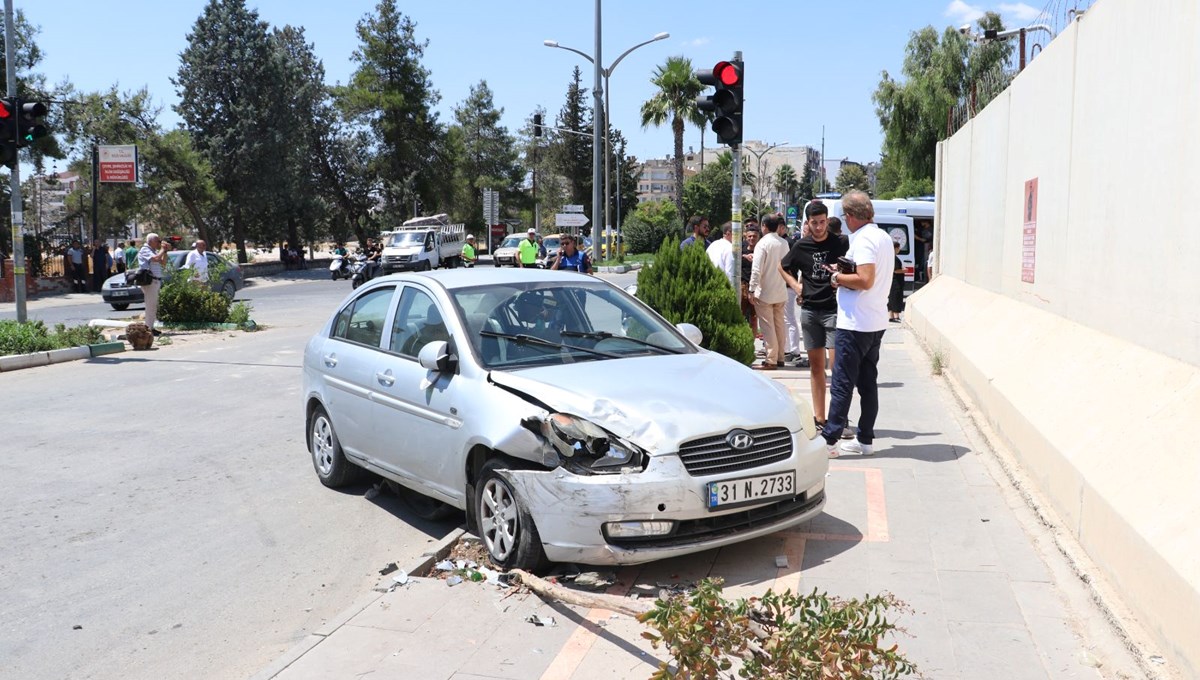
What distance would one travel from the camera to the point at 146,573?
5453mm

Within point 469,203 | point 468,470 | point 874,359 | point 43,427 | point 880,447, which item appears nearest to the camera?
point 468,470

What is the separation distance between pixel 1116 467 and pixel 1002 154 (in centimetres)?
733

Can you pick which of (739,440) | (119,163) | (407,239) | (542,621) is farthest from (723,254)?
(119,163)

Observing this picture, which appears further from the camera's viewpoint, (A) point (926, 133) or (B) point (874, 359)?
(A) point (926, 133)

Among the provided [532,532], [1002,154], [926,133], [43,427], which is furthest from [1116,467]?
[926,133]

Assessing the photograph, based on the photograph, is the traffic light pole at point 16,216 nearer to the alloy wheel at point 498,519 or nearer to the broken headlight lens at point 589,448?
the alloy wheel at point 498,519

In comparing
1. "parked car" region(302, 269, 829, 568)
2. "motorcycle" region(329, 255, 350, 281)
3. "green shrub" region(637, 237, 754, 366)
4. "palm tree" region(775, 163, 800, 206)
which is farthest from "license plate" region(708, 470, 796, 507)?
"palm tree" region(775, 163, 800, 206)

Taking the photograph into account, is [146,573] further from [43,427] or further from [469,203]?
[469,203]

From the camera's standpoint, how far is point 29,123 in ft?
46.5

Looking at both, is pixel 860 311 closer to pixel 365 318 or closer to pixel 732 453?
pixel 732 453

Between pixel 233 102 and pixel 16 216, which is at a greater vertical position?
pixel 233 102

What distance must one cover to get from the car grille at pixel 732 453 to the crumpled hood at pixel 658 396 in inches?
1.8

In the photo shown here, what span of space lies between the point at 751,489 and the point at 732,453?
0.21 metres

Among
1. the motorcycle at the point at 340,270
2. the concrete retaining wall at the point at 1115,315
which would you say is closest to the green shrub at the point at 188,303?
the concrete retaining wall at the point at 1115,315
